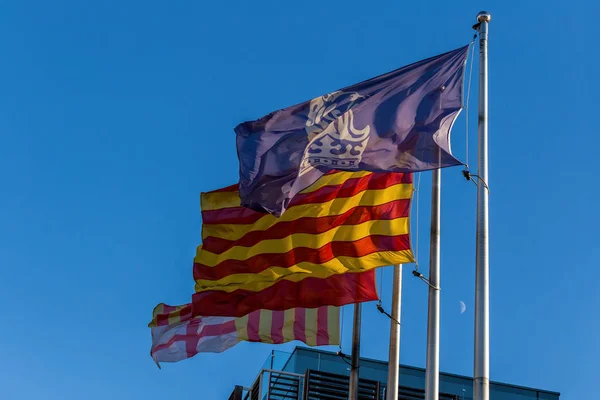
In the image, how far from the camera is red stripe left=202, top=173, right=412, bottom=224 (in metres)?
21.9

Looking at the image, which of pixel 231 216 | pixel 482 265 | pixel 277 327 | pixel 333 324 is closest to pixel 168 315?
pixel 277 327

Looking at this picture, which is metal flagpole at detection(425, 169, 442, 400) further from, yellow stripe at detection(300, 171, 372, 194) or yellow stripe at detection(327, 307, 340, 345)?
yellow stripe at detection(327, 307, 340, 345)

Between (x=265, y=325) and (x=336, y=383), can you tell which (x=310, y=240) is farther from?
(x=336, y=383)

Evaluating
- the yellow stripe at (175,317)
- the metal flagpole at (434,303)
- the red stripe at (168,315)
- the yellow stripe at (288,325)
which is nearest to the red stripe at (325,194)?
the metal flagpole at (434,303)

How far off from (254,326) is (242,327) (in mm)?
482

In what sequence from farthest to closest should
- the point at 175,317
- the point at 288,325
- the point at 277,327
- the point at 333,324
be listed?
the point at 175,317
the point at 277,327
the point at 288,325
the point at 333,324

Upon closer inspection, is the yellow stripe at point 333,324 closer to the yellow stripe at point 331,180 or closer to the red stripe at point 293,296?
the red stripe at point 293,296

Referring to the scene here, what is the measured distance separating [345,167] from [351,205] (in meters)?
2.33

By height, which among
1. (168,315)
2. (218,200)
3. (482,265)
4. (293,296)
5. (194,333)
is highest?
(218,200)

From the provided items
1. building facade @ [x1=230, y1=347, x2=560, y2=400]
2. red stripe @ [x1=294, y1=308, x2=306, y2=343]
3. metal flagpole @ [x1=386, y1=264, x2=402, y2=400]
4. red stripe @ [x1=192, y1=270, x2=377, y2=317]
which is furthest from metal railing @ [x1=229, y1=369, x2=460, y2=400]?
metal flagpole @ [x1=386, y1=264, x2=402, y2=400]

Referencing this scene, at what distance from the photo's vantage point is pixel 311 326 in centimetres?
2478

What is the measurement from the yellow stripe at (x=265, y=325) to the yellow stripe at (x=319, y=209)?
2389 millimetres

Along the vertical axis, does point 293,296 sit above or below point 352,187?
below

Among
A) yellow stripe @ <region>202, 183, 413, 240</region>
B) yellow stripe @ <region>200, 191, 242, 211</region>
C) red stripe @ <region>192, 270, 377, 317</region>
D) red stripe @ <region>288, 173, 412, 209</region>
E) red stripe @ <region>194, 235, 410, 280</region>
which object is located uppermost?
yellow stripe @ <region>200, 191, 242, 211</region>
